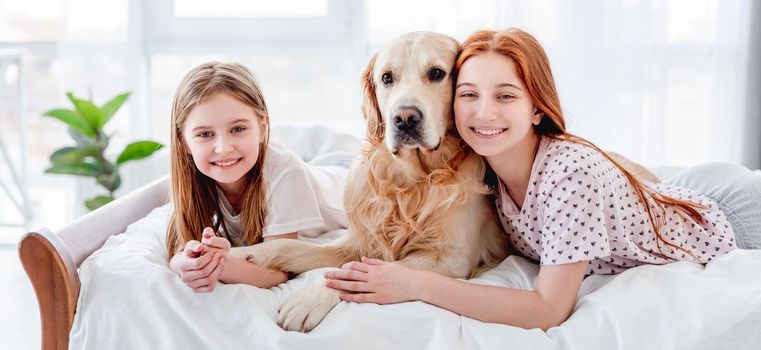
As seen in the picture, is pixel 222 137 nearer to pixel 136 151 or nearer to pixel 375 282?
pixel 375 282

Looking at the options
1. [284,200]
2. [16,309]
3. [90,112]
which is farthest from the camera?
[90,112]

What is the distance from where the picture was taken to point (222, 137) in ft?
5.51

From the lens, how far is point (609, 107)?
3701 mm

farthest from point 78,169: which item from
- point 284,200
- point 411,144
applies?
point 411,144

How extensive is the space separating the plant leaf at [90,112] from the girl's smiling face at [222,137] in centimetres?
167

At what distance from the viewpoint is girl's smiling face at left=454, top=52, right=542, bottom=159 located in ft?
4.94

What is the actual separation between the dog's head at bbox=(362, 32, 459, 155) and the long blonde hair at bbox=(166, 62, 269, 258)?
343mm

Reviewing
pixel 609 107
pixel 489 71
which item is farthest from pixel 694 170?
pixel 609 107

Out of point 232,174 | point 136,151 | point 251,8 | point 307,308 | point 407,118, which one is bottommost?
point 307,308

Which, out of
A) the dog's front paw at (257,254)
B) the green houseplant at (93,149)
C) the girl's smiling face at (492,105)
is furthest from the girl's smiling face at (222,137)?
the green houseplant at (93,149)

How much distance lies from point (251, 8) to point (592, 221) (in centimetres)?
288

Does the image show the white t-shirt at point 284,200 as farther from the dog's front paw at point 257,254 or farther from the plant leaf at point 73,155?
the plant leaf at point 73,155

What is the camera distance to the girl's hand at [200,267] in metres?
1.44

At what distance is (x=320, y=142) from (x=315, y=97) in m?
1.51
